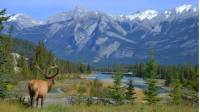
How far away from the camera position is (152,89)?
5553 cm

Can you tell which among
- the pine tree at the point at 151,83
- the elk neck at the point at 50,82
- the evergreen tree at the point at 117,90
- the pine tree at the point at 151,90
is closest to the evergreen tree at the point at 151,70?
the pine tree at the point at 151,83

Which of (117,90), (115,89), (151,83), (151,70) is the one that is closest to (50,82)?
(117,90)

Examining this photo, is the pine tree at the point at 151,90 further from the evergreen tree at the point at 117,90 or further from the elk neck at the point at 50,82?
the elk neck at the point at 50,82

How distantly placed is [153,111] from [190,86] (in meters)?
23.7

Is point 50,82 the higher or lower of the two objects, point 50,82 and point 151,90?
the higher

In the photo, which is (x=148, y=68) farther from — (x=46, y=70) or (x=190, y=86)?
(x=46, y=70)

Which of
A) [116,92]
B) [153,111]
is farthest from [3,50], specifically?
[116,92]

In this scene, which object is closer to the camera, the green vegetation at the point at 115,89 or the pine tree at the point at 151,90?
the green vegetation at the point at 115,89

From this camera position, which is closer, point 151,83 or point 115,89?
point 115,89

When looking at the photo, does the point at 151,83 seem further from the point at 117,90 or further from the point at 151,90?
the point at 117,90

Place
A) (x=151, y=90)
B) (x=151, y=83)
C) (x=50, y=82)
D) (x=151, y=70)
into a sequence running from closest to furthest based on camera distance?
1. (x=50, y=82)
2. (x=151, y=70)
3. (x=151, y=83)
4. (x=151, y=90)

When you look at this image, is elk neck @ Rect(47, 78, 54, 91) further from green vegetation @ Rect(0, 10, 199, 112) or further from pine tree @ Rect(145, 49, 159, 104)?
pine tree @ Rect(145, 49, 159, 104)

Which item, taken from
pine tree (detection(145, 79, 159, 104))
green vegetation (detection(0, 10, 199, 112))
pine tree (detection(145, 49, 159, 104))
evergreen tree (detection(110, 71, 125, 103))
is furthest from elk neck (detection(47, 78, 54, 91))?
pine tree (detection(145, 79, 159, 104))

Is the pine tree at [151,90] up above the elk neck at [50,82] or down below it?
below
